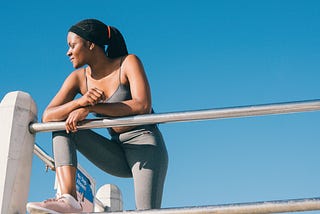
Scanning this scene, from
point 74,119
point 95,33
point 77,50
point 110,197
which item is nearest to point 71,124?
point 74,119

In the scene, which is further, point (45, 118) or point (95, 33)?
point (95, 33)

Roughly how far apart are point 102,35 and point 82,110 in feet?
2.18

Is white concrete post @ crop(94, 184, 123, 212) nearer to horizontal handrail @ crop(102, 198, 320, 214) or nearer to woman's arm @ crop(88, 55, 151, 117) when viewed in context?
woman's arm @ crop(88, 55, 151, 117)

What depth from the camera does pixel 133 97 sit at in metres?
3.05

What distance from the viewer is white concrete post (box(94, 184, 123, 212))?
6801 mm

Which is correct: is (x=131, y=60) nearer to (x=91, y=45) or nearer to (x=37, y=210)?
(x=91, y=45)

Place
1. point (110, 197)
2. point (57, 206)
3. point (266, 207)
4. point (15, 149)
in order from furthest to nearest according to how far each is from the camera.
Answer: point (110, 197) < point (15, 149) < point (57, 206) < point (266, 207)

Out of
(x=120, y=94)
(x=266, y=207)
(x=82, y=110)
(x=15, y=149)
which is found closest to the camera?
(x=266, y=207)

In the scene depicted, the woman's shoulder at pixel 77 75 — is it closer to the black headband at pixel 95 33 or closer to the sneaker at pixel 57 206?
the black headband at pixel 95 33

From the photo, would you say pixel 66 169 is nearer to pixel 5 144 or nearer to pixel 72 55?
pixel 5 144

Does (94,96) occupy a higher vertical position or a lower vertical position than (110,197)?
higher

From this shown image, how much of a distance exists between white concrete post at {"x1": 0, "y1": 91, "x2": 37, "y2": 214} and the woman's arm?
0.34 m

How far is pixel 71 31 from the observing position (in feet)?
10.9

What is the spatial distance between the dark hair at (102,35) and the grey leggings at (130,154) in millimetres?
563
